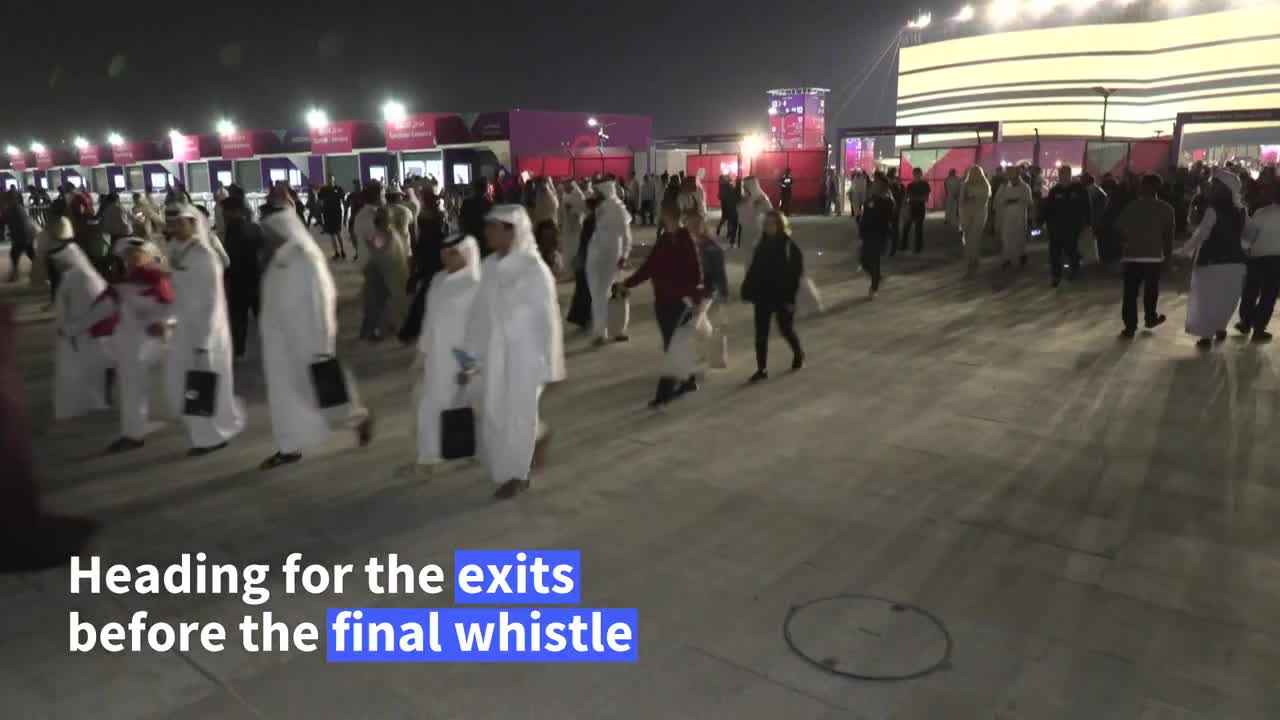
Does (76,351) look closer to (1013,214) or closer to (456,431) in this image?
(456,431)

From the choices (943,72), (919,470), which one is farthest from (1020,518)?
(943,72)

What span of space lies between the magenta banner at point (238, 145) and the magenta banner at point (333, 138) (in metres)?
4.50

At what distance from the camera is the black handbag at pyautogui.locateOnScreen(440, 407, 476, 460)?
17.5ft

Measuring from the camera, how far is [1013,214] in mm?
15297

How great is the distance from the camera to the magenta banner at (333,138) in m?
37.3

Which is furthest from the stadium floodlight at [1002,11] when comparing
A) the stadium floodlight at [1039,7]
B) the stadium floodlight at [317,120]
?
the stadium floodlight at [317,120]

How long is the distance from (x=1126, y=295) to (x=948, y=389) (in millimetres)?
3446

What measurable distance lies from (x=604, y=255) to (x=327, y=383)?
481cm

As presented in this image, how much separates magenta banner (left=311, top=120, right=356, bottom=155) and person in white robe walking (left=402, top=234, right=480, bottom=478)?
113ft

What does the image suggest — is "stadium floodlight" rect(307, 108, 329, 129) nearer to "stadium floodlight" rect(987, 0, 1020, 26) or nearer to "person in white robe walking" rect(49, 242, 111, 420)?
"person in white robe walking" rect(49, 242, 111, 420)

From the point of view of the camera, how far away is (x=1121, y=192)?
1416 cm

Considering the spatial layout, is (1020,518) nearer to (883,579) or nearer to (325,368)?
(883,579)

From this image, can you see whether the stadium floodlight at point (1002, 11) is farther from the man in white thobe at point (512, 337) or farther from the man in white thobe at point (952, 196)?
the man in white thobe at point (512, 337)

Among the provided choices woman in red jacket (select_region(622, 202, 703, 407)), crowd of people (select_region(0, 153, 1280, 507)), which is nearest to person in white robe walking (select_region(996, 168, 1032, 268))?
crowd of people (select_region(0, 153, 1280, 507))
